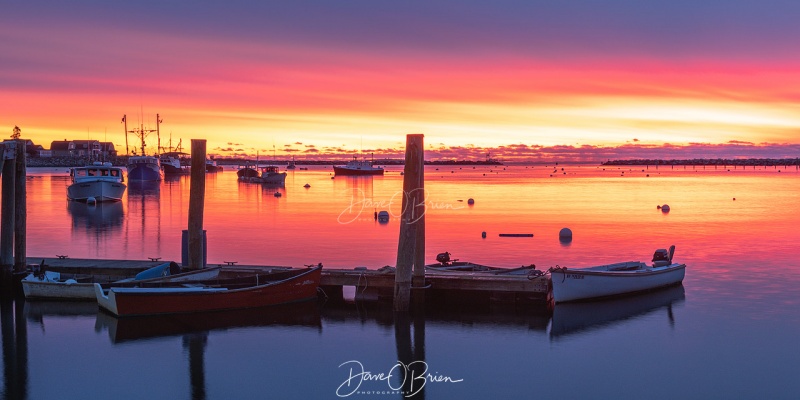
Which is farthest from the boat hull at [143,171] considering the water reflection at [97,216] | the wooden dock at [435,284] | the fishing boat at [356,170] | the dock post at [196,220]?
the dock post at [196,220]

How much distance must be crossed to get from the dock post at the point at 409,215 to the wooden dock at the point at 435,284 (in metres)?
0.57

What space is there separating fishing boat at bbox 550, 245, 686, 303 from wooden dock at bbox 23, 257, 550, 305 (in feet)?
1.56

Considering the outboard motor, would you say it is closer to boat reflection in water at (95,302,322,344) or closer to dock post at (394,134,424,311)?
dock post at (394,134,424,311)

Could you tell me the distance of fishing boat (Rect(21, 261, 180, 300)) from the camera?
20344 millimetres

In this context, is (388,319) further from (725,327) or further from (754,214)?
(754,214)

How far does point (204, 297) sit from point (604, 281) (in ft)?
35.3

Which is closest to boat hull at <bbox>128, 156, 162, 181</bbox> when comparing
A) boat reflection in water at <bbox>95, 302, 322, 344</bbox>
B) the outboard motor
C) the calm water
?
the calm water

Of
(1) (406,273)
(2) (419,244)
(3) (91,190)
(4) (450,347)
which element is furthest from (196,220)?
(3) (91,190)

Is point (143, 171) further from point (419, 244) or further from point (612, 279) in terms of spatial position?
point (612, 279)

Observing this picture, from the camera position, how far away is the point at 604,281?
70.7ft

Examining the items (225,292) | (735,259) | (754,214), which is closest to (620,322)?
(225,292)

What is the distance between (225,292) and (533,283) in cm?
784

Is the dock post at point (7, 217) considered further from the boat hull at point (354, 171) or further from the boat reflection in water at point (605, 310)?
the boat hull at point (354, 171)

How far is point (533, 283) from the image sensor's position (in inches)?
793
